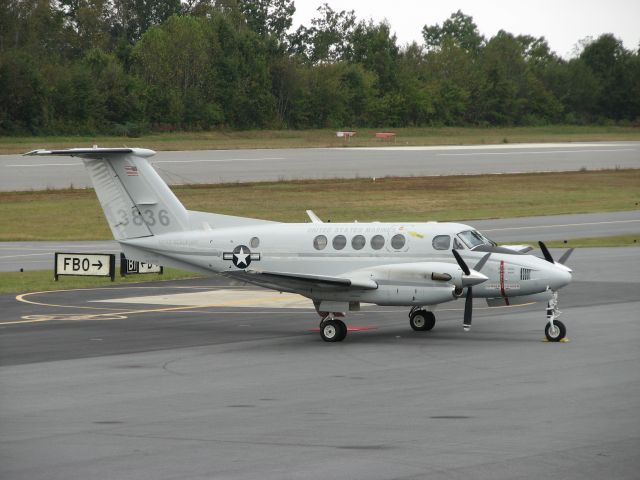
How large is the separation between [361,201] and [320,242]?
136 feet

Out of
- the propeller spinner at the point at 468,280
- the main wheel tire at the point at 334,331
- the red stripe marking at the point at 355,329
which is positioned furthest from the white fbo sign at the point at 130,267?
the propeller spinner at the point at 468,280

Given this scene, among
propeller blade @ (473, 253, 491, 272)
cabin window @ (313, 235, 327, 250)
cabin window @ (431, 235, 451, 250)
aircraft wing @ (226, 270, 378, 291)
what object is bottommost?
aircraft wing @ (226, 270, 378, 291)

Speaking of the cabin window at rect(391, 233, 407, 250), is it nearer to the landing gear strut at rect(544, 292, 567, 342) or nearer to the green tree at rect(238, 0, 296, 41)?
the landing gear strut at rect(544, 292, 567, 342)

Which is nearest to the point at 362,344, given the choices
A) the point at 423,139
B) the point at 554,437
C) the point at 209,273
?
the point at 209,273

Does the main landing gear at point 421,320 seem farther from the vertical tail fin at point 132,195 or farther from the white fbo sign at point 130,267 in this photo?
the white fbo sign at point 130,267

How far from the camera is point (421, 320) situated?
2670 centimetres

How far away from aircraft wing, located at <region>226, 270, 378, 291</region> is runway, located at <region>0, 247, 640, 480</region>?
1.38 metres

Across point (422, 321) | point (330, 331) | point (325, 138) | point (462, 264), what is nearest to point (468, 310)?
point (462, 264)

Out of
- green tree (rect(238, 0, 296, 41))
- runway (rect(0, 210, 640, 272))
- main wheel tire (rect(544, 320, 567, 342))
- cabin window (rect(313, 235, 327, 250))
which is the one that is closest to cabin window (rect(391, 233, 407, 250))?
cabin window (rect(313, 235, 327, 250))

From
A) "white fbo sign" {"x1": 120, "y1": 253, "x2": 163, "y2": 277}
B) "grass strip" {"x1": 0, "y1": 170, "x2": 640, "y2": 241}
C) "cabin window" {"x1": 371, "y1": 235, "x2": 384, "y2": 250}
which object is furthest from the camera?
"grass strip" {"x1": 0, "y1": 170, "x2": 640, "y2": 241}

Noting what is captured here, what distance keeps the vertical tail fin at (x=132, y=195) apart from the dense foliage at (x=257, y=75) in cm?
8173

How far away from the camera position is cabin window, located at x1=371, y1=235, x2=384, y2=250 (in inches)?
1029

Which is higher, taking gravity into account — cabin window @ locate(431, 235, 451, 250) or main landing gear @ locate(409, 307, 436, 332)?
cabin window @ locate(431, 235, 451, 250)

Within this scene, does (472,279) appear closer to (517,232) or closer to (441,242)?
(441,242)
